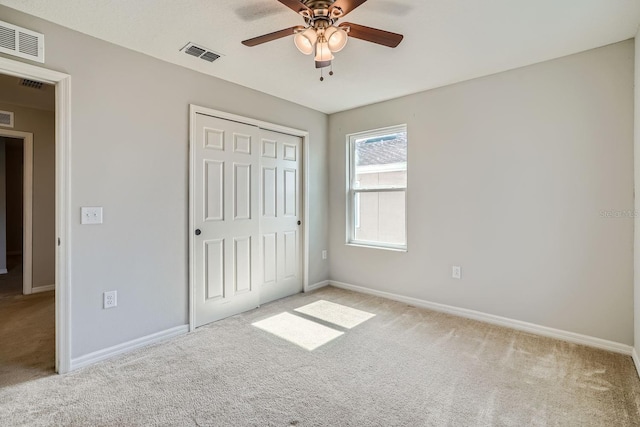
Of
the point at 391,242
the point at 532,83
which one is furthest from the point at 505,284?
the point at 532,83

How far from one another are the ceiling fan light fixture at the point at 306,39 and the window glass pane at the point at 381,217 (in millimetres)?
2298

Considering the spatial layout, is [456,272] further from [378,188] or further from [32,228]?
[32,228]

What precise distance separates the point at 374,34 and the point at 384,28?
0.49m

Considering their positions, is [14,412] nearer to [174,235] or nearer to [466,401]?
[174,235]

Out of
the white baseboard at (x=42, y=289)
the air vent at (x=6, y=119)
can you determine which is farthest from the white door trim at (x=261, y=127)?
the air vent at (x=6, y=119)

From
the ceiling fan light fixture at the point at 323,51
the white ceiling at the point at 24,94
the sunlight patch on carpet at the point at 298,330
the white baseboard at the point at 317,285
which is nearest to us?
the ceiling fan light fixture at the point at 323,51

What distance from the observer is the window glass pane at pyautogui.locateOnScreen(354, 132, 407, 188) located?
3.76 m

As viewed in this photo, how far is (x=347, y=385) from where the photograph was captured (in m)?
2.04

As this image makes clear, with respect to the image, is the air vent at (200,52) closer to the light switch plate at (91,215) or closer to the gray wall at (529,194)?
the light switch plate at (91,215)

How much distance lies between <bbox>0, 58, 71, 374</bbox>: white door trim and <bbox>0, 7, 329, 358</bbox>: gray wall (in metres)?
0.04

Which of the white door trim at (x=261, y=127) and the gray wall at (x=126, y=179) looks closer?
the gray wall at (x=126, y=179)

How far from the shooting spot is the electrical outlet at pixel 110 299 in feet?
7.87

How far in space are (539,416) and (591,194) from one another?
1836mm

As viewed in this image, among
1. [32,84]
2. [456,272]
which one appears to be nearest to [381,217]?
[456,272]
